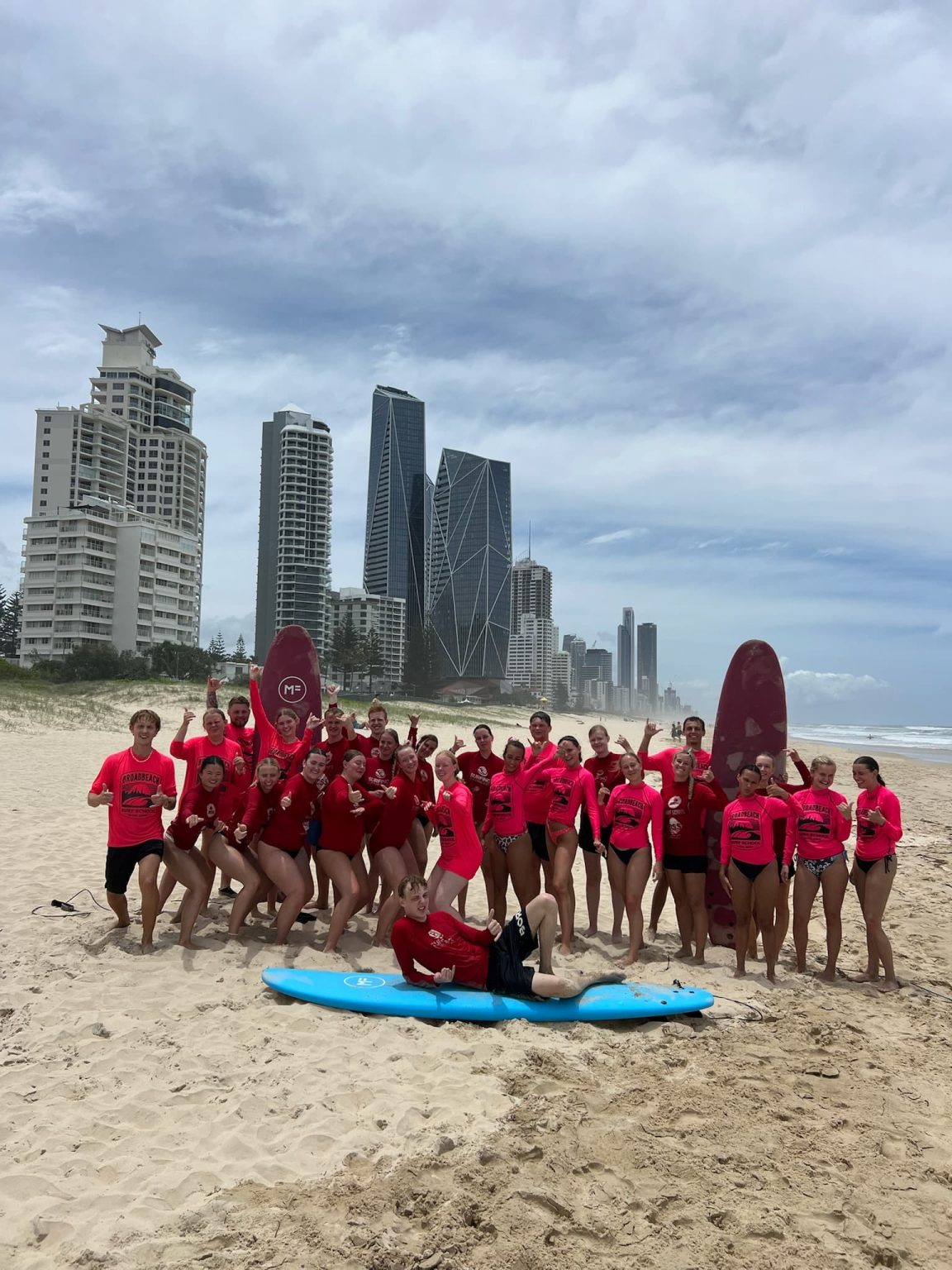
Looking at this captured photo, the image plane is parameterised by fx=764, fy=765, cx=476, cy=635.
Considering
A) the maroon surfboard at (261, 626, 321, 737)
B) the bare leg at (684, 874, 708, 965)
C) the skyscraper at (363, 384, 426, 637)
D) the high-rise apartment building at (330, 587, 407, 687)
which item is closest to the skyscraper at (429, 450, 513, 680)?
the skyscraper at (363, 384, 426, 637)

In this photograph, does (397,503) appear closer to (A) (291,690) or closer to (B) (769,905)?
(A) (291,690)

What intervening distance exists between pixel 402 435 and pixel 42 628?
7962 centimetres

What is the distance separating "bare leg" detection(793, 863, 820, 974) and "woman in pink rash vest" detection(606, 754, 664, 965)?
1021 mm

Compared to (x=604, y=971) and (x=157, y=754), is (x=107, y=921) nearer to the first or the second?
(x=157, y=754)

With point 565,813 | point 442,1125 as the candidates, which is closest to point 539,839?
point 565,813

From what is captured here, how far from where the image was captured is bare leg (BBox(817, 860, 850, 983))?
223 inches

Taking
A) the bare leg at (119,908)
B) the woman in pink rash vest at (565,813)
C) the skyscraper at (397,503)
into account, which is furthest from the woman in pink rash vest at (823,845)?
the skyscraper at (397,503)

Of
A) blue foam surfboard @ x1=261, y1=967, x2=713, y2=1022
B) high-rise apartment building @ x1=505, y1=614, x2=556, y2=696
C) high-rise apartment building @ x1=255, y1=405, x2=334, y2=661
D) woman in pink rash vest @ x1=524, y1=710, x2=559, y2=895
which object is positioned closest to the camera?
blue foam surfboard @ x1=261, y1=967, x2=713, y2=1022

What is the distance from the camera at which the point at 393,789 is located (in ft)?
19.1

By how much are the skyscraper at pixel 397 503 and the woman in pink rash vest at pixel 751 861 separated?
400 ft

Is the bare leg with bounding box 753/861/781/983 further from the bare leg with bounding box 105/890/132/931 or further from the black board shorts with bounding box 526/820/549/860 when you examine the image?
the bare leg with bounding box 105/890/132/931

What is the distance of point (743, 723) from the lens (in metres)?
7.03

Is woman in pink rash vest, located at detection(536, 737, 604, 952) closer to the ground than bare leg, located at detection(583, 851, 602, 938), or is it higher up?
higher up

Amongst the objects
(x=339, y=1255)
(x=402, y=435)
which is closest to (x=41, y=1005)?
(x=339, y=1255)
